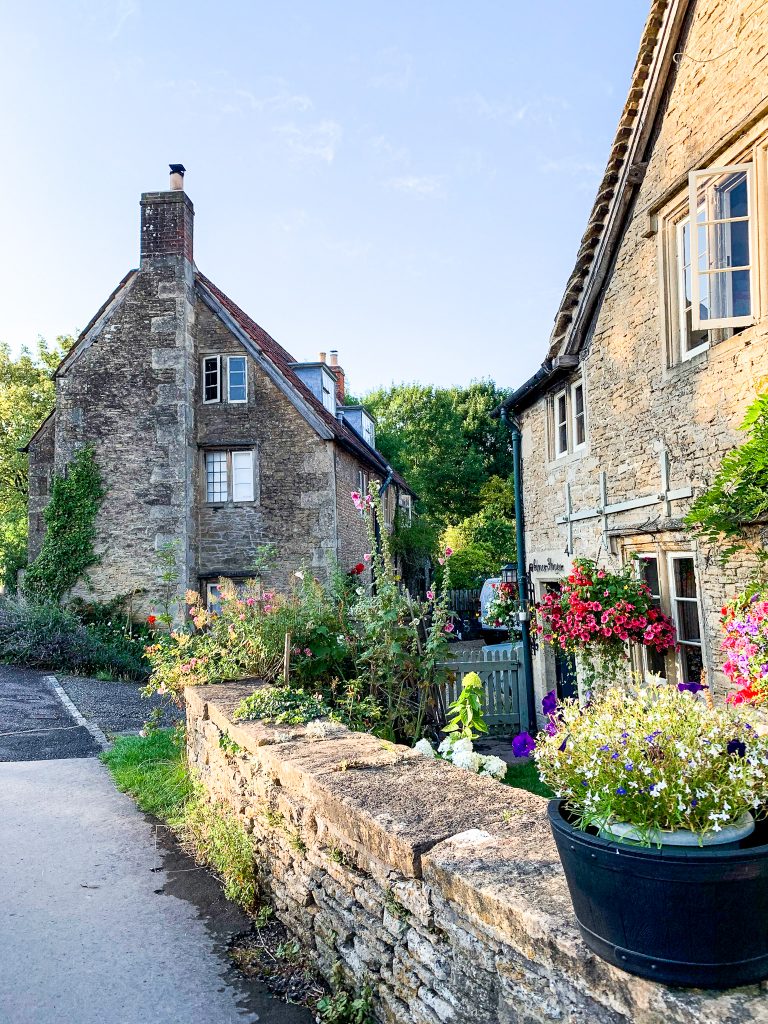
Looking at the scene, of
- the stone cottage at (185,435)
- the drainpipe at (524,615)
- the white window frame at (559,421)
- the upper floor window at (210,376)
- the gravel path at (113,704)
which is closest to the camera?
the gravel path at (113,704)

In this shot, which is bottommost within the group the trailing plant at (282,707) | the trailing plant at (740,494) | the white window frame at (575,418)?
the trailing plant at (282,707)

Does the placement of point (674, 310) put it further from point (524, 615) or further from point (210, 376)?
point (210, 376)

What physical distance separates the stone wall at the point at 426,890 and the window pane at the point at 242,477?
1355 centimetres

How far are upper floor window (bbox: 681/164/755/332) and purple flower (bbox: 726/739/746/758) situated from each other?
4.95m

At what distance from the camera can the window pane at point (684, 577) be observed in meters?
7.48

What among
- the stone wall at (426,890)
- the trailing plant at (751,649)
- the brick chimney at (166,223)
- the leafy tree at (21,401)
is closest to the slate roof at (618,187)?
the trailing plant at (751,649)

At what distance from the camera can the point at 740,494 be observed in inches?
228

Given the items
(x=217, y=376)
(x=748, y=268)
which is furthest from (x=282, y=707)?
(x=217, y=376)

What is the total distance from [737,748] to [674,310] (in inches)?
250

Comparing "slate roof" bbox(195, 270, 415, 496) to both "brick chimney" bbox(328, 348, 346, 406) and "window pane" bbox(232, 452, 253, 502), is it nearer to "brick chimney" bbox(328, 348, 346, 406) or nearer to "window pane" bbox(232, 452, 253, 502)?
"window pane" bbox(232, 452, 253, 502)

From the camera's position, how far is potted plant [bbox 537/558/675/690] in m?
7.68

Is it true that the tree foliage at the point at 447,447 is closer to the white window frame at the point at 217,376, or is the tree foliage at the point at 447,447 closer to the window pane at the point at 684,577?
the white window frame at the point at 217,376

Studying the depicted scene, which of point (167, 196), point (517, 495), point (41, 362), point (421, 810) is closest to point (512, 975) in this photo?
point (421, 810)

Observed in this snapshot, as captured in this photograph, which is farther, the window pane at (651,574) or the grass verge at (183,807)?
the window pane at (651,574)
